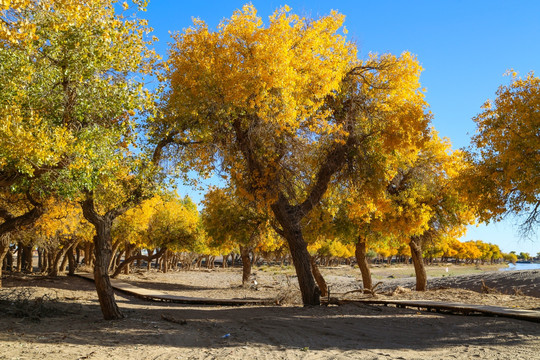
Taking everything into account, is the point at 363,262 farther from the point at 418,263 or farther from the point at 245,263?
the point at 245,263

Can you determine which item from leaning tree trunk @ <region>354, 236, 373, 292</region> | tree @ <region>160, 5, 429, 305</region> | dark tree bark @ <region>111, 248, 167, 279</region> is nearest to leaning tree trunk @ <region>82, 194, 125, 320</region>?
tree @ <region>160, 5, 429, 305</region>

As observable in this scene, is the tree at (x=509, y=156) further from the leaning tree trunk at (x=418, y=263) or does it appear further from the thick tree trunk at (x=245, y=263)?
the thick tree trunk at (x=245, y=263)

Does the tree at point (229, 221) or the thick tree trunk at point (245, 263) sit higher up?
the tree at point (229, 221)

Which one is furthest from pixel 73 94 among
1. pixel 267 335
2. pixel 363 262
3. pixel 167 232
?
pixel 167 232

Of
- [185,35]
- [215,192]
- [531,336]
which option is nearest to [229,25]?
[185,35]

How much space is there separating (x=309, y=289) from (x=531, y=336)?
6.49m

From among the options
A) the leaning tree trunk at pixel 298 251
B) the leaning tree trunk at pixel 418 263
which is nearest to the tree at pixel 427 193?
the leaning tree trunk at pixel 418 263

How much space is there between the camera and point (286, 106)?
11.2 metres

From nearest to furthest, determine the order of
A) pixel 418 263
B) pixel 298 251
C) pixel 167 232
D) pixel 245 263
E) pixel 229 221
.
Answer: pixel 298 251 < pixel 418 263 < pixel 229 221 < pixel 245 263 < pixel 167 232

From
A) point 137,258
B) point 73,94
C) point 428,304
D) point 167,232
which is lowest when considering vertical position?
point 428,304

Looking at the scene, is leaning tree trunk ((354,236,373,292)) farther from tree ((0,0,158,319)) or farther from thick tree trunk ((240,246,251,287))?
tree ((0,0,158,319))

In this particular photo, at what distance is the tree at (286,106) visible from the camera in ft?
37.3

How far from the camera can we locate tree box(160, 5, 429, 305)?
11.4 m

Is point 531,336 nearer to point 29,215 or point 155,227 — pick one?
point 29,215
